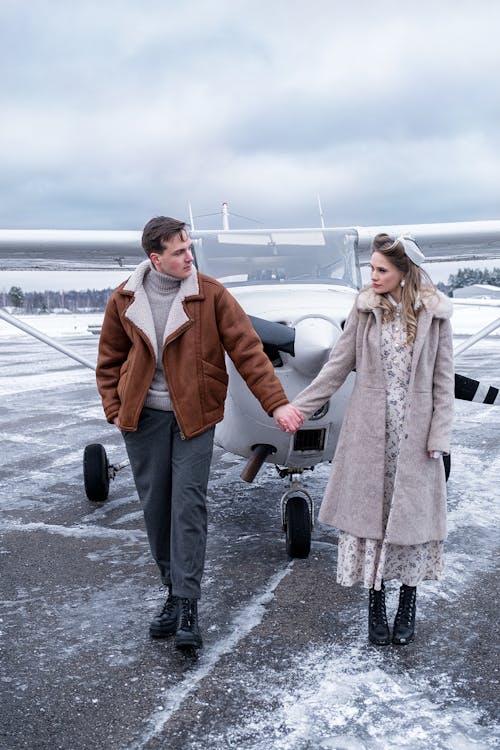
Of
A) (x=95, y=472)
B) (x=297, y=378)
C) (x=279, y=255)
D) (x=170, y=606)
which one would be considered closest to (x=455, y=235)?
(x=279, y=255)

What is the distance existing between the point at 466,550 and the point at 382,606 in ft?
4.13

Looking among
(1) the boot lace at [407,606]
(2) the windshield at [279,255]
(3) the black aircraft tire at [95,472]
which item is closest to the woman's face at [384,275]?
(1) the boot lace at [407,606]

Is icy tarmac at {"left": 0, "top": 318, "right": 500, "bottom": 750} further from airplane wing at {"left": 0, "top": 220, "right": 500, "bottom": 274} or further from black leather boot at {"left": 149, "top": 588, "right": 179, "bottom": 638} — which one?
airplane wing at {"left": 0, "top": 220, "right": 500, "bottom": 274}

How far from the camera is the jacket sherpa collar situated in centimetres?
278

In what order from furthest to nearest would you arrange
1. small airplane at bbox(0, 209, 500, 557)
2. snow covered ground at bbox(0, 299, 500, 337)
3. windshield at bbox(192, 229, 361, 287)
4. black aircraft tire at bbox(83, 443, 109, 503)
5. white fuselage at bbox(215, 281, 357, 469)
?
snow covered ground at bbox(0, 299, 500, 337)
black aircraft tire at bbox(83, 443, 109, 503)
windshield at bbox(192, 229, 361, 287)
small airplane at bbox(0, 209, 500, 557)
white fuselage at bbox(215, 281, 357, 469)

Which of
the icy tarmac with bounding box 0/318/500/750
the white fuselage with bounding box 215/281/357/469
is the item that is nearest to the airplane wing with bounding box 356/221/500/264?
the white fuselage with bounding box 215/281/357/469

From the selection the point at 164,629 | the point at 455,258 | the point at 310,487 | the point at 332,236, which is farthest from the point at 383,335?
the point at 455,258

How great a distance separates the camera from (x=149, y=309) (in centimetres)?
283

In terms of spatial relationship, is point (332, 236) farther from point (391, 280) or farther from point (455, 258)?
point (455, 258)

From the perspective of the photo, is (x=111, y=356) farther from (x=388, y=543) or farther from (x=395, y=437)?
(x=388, y=543)

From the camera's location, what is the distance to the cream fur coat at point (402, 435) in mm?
2762

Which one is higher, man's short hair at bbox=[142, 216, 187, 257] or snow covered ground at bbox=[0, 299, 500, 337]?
man's short hair at bbox=[142, 216, 187, 257]

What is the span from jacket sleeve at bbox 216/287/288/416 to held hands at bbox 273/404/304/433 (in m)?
0.02

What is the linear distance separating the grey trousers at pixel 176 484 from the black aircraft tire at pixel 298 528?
3.43ft
